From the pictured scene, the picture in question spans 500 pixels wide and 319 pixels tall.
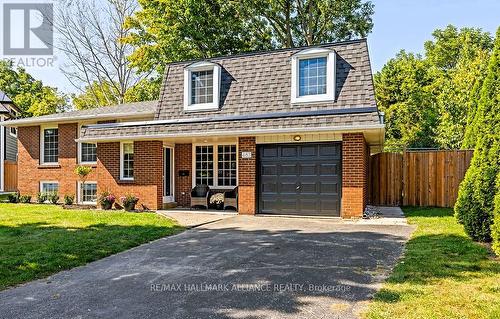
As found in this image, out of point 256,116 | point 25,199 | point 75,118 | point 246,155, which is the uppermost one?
point 75,118

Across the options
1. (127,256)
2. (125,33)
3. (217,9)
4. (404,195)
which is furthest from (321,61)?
(125,33)

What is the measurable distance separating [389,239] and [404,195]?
741cm

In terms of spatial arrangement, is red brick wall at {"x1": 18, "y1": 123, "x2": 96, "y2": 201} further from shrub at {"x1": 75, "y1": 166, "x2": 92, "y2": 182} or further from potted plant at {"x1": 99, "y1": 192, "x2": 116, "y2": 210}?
potted plant at {"x1": 99, "y1": 192, "x2": 116, "y2": 210}

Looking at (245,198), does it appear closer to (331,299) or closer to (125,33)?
(331,299)

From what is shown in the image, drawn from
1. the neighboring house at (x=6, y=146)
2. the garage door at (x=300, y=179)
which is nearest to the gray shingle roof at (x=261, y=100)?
the garage door at (x=300, y=179)

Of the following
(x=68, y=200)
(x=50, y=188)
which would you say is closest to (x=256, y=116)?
(x=68, y=200)

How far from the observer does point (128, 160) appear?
14.6m

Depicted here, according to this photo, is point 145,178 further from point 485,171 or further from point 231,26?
point 231,26

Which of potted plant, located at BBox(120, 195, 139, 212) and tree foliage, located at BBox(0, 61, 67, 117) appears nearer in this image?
potted plant, located at BBox(120, 195, 139, 212)

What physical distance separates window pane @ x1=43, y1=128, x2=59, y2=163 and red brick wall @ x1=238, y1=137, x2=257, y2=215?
10.5m

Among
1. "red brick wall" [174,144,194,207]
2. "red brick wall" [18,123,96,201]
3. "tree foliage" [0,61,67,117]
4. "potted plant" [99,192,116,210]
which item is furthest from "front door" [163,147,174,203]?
"tree foliage" [0,61,67,117]

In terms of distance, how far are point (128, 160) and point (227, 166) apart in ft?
12.8

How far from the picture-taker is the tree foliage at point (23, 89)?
41.2m

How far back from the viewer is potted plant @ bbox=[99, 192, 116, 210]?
548 inches
